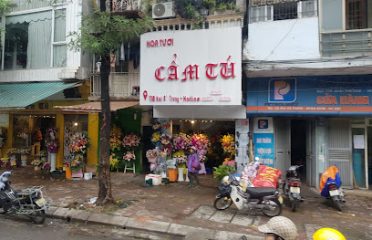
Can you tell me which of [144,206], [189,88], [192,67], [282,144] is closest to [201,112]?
[189,88]

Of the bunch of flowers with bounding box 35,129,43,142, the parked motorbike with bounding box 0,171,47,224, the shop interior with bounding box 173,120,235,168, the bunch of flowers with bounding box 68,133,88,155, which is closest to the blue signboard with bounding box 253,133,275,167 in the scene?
the shop interior with bounding box 173,120,235,168

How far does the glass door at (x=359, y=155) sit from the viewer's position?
11.4 meters

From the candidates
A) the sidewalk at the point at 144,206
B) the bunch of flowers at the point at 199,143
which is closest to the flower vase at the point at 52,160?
the sidewalk at the point at 144,206

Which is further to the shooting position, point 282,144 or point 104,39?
point 282,144

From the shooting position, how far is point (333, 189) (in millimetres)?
9234

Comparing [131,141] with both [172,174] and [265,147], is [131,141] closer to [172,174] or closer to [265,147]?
[172,174]

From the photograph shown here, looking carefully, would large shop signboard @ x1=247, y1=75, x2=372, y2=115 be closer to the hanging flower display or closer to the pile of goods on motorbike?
the pile of goods on motorbike

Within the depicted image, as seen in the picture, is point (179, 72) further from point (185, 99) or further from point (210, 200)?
point (210, 200)

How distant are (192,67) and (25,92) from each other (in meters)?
7.18

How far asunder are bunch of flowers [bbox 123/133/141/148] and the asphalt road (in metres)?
5.69

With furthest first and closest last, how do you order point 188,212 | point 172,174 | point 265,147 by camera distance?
point 172,174 < point 265,147 < point 188,212

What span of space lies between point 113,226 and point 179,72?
5453 millimetres

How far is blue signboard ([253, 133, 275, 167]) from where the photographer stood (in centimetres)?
1188

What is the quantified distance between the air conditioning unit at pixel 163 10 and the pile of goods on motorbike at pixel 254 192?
20.6 ft
